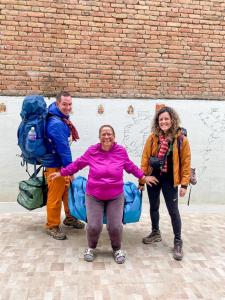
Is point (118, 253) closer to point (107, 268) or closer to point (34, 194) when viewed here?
point (107, 268)

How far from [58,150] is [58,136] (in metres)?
0.16

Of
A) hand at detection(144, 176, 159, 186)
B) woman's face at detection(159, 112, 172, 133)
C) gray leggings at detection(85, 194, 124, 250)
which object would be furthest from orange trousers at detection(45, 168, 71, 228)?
woman's face at detection(159, 112, 172, 133)

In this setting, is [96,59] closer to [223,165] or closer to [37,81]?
[37,81]

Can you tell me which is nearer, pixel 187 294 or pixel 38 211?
pixel 187 294

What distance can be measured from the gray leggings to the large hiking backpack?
2.76 ft

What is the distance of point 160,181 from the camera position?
158 inches

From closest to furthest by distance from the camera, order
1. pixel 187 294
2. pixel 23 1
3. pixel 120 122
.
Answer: pixel 187 294, pixel 23 1, pixel 120 122

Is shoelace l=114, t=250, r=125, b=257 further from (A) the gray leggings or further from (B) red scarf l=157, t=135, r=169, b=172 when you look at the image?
(B) red scarf l=157, t=135, r=169, b=172

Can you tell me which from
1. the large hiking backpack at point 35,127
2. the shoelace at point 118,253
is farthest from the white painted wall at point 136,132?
the shoelace at point 118,253

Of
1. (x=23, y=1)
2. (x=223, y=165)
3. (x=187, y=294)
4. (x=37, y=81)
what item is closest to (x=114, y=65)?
(x=37, y=81)

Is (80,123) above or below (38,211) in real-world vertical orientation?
above

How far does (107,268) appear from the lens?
11.7 ft

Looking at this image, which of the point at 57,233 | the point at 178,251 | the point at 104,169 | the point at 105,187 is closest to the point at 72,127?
the point at 104,169

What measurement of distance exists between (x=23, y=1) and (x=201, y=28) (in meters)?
2.94
